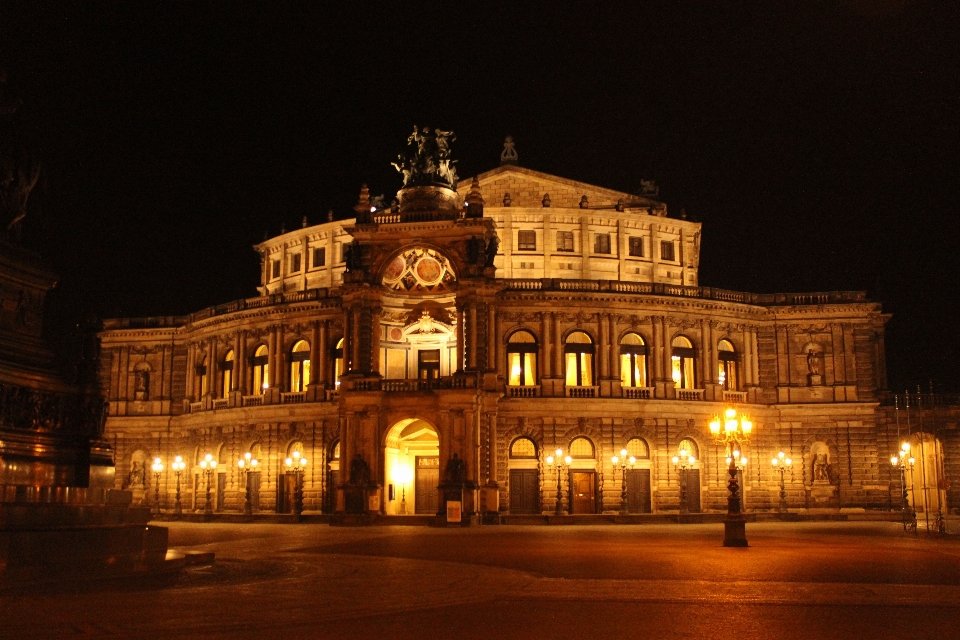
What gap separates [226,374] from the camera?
67312 millimetres

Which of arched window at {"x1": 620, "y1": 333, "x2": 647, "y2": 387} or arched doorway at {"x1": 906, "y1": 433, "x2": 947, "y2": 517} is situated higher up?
arched window at {"x1": 620, "y1": 333, "x2": 647, "y2": 387}

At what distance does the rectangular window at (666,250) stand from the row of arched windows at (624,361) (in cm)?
1092

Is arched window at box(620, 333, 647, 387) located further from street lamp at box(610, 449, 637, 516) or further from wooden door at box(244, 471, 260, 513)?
wooden door at box(244, 471, 260, 513)

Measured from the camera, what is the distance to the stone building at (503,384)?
5519 cm

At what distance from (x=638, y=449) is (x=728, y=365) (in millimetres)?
8679

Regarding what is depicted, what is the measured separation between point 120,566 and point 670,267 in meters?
58.3

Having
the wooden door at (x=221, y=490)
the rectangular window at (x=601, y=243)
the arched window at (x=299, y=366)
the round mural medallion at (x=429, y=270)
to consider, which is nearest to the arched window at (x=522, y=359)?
the round mural medallion at (x=429, y=270)

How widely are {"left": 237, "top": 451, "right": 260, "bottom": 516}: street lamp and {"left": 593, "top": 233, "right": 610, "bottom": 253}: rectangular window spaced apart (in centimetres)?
2703

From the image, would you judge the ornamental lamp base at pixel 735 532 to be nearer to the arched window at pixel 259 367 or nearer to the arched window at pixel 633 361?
the arched window at pixel 633 361

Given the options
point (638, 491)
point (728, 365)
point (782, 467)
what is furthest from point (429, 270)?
point (782, 467)

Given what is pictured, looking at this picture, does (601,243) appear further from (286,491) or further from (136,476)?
(136,476)

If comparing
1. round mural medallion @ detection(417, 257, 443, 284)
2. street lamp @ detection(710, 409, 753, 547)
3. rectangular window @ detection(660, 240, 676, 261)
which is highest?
rectangular window @ detection(660, 240, 676, 261)

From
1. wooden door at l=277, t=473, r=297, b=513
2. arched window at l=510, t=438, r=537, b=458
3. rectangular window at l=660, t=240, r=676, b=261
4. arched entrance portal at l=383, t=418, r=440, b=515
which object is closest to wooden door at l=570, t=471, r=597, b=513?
arched window at l=510, t=438, r=537, b=458

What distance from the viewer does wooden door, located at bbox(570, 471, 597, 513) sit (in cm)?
5783
